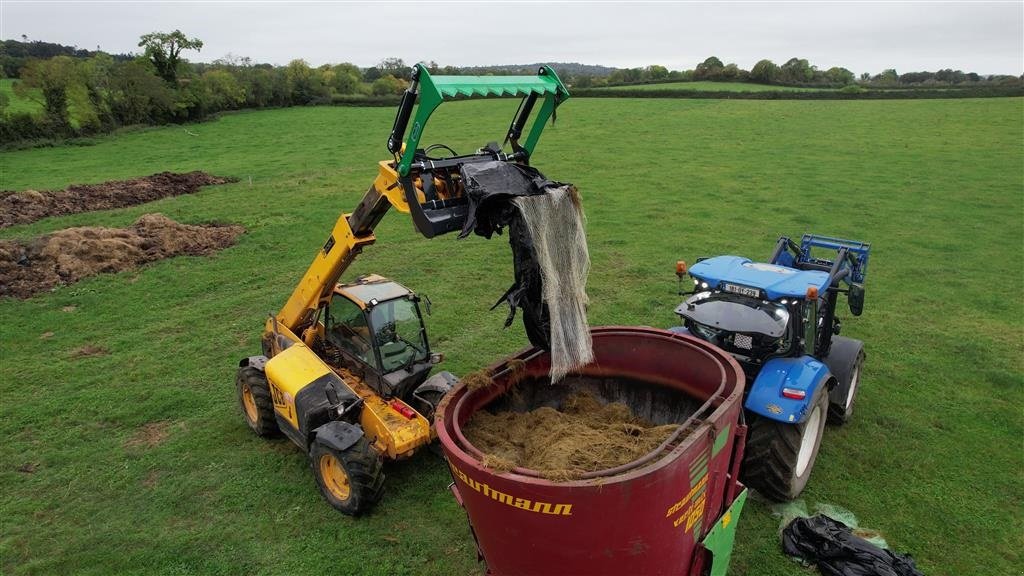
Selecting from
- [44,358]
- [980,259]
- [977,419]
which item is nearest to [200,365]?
[44,358]

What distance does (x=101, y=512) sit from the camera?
20.7 ft

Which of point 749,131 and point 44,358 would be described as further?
point 749,131

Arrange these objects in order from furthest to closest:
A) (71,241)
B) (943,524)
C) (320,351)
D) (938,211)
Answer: (938,211)
(71,241)
(320,351)
(943,524)

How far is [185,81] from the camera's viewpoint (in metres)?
39.7

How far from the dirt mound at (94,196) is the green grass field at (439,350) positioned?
3.55 feet

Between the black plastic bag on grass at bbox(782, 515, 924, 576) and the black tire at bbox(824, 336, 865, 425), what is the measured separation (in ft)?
6.48

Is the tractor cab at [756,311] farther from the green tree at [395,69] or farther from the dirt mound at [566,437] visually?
the green tree at [395,69]

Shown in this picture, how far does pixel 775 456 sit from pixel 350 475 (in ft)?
13.5

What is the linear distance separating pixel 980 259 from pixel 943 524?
11381mm

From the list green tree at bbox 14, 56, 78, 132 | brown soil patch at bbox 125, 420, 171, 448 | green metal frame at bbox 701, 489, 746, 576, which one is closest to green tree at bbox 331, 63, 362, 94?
green tree at bbox 14, 56, 78, 132

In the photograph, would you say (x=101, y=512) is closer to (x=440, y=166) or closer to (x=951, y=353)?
(x=440, y=166)

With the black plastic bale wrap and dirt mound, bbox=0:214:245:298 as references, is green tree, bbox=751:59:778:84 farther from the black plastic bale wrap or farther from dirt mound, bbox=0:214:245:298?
the black plastic bale wrap

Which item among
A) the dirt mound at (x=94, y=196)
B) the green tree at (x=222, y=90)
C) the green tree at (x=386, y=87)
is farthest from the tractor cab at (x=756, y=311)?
the green tree at (x=386, y=87)

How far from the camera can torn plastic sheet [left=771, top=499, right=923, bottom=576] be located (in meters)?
5.09
